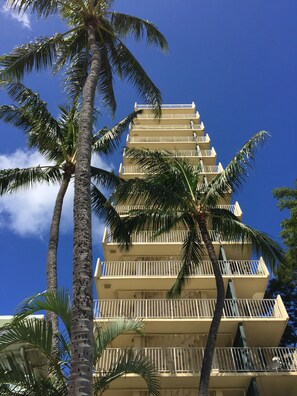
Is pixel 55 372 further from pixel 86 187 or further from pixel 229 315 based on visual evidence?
pixel 229 315

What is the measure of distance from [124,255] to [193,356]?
7039 mm

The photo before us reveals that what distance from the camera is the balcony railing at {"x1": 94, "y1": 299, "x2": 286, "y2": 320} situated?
52.5 feet

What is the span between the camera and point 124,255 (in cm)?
2028

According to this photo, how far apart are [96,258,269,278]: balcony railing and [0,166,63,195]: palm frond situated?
6.11 meters

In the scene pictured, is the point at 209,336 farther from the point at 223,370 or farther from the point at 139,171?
the point at 139,171

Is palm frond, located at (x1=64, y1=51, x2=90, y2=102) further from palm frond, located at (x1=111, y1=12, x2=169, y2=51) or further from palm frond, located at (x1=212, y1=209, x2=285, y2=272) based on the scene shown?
palm frond, located at (x1=212, y1=209, x2=285, y2=272)

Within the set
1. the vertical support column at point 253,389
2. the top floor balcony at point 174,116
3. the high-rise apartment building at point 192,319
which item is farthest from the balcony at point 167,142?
the vertical support column at point 253,389

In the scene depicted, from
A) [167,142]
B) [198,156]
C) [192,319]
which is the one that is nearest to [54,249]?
[192,319]

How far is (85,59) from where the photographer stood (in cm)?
1341

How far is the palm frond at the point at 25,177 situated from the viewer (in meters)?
12.9

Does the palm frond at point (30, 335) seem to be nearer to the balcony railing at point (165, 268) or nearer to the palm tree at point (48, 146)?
the palm tree at point (48, 146)

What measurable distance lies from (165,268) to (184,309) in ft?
8.49

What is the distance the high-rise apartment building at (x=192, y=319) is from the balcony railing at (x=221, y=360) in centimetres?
3

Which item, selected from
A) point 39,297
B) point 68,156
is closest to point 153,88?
point 68,156
